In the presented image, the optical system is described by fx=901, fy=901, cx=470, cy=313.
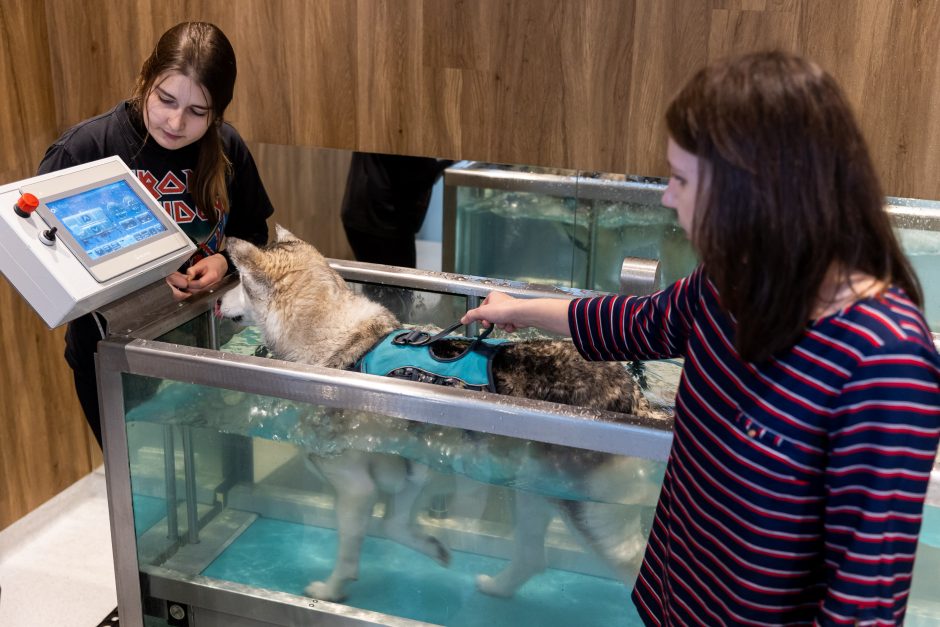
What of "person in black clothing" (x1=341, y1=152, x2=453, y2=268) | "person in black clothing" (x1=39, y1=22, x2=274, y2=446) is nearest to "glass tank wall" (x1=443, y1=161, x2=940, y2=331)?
"person in black clothing" (x1=341, y1=152, x2=453, y2=268)

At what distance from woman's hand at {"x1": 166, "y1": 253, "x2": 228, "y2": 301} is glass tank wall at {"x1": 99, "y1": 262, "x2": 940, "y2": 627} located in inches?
2.5

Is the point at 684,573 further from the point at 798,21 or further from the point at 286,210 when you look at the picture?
the point at 286,210

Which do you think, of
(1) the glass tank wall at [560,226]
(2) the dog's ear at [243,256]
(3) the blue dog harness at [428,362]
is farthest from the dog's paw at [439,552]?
(1) the glass tank wall at [560,226]

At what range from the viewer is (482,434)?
1.73 meters

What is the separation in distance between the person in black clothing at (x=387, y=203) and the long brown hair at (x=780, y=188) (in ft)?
7.78

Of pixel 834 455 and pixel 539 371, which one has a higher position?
pixel 834 455

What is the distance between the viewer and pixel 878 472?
1001 mm

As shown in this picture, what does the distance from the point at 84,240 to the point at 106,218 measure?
0.10 m

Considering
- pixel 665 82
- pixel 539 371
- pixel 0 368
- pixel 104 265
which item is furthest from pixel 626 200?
pixel 0 368

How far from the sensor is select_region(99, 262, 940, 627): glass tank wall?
1705mm

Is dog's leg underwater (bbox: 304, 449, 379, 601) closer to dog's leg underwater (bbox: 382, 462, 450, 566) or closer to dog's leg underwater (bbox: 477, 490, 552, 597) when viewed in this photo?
dog's leg underwater (bbox: 382, 462, 450, 566)

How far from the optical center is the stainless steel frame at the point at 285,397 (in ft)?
5.33

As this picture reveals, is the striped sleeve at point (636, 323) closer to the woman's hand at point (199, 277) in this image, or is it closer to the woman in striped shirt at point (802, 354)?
the woman in striped shirt at point (802, 354)

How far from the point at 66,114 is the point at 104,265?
1624mm
